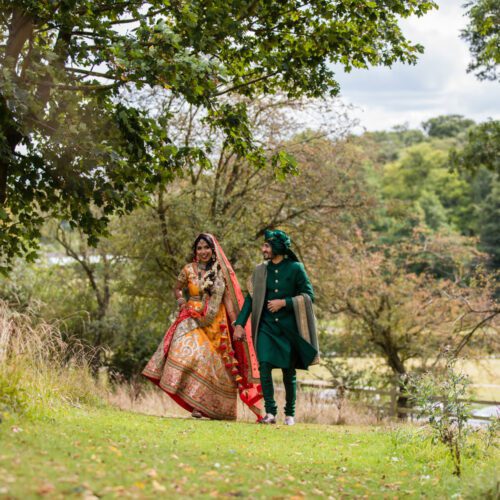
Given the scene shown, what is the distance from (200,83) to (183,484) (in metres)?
4.83

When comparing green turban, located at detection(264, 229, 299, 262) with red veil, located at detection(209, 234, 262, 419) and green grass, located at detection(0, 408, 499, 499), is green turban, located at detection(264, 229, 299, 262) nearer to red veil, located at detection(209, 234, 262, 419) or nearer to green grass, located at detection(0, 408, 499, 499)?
red veil, located at detection(209, 234, 262, 419)

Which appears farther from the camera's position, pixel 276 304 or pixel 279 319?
pixel 279 319

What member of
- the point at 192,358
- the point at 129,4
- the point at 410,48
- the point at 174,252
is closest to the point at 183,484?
the point at 192,358

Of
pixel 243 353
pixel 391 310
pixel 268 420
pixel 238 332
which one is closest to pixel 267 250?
pixel 238 332

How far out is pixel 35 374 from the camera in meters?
8.45

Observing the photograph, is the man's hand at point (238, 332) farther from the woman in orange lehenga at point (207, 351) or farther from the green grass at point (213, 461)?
the green grass at point (213, 461)

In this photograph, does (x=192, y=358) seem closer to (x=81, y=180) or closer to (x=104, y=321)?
(x=81, y=180)

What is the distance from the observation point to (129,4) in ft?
30.3

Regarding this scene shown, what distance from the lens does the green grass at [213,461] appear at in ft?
16.0

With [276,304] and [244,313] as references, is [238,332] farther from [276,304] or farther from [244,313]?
[276,304]

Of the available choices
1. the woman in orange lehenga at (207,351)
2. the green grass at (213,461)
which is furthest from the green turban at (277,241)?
the green grass at (213,461)

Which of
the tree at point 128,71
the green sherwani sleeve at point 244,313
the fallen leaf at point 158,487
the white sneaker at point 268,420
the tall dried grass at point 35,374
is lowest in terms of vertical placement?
the white sneaker at point 268,420

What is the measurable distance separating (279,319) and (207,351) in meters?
0.97

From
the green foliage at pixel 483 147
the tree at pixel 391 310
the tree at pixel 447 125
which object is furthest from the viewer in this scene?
the tree at pixel 447 125
